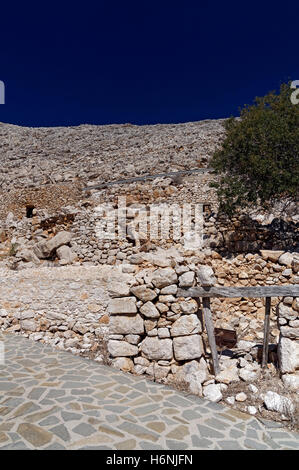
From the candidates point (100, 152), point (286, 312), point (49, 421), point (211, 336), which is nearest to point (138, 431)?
point (49, 421)

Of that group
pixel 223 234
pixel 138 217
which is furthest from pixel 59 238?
pixel 223 234

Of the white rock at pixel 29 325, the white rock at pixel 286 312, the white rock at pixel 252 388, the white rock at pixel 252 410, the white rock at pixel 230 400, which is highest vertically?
the white rock at pixel 286 312

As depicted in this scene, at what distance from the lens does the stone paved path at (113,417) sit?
3.58 m

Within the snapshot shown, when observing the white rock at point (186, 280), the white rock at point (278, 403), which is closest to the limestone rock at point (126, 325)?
the white rock at point (186, 280)

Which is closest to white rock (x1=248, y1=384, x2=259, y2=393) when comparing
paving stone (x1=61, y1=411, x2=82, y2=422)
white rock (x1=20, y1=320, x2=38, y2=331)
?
paving stone (x1=61, y1=411, x2=82, y2=422)

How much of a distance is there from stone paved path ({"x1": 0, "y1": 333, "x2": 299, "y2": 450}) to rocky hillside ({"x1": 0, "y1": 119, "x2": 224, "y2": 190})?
49.8 feet

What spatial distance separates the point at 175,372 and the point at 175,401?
914 mm

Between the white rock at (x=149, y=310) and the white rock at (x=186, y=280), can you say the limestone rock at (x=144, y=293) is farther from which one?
the white rock at (x=186, y=280)

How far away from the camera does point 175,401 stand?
473cm

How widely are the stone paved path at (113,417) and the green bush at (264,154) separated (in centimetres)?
802

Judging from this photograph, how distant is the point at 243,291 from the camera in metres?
5.56

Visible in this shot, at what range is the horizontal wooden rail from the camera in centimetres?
525

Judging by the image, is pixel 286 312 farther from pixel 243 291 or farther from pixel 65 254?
pixel 65 254

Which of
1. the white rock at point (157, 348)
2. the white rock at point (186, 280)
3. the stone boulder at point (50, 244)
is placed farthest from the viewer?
the stone boulder at point (50, 244)
